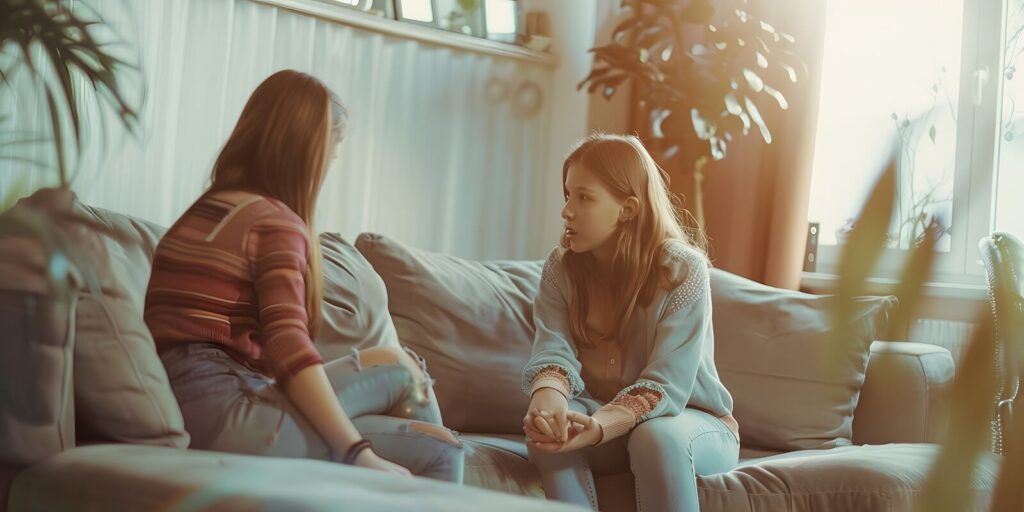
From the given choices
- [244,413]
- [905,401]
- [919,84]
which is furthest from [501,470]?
[919,84]

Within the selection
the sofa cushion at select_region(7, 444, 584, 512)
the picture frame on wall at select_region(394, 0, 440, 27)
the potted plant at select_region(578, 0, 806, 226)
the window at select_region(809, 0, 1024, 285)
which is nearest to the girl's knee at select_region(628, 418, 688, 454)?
the sofa cushion at select_region(7, 444, 584, 512)

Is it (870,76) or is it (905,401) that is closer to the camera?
(905,401)

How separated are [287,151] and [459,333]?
75 centimetres

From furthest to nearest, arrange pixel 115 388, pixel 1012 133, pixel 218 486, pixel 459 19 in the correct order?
pixel 459 19
pixel 1012 133
pixel 115 388
pixel 218 486

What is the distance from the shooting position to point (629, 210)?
1.61 metres

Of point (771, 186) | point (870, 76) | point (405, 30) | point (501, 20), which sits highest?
point (501, 20)

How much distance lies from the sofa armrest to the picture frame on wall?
1580 millimetres

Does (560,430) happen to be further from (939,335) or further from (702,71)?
(702,71)

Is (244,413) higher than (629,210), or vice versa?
(629,210)

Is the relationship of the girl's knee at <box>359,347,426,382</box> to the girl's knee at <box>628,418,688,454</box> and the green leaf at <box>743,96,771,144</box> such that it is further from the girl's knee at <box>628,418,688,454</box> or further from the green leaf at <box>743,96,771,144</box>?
the green leaf at <box>743,96,771,144</box>

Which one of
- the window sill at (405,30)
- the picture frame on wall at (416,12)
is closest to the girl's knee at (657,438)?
the window sill at (405,30)

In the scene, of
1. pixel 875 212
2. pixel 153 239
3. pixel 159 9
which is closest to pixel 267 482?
pixel 153 239

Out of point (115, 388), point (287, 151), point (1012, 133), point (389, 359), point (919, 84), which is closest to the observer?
point (115, 388)

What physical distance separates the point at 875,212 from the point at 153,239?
3.35 ft
